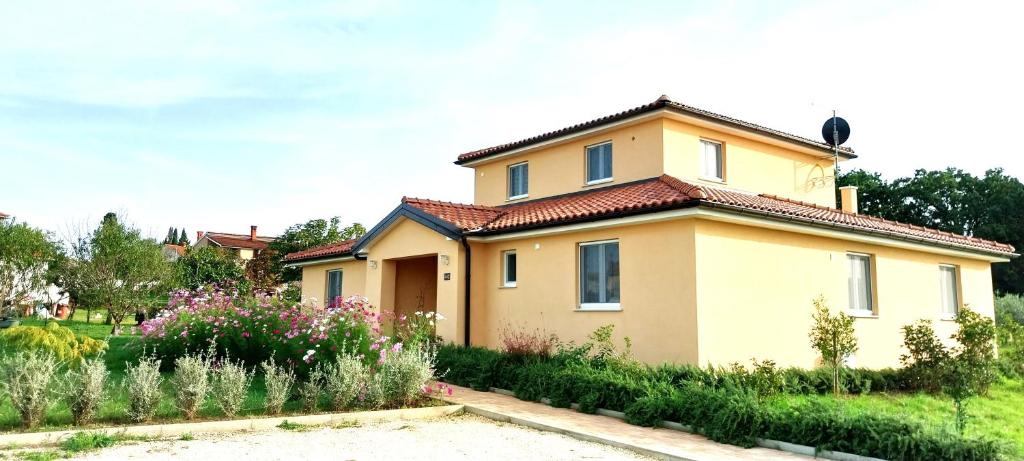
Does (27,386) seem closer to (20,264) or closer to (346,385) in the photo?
(346,385)

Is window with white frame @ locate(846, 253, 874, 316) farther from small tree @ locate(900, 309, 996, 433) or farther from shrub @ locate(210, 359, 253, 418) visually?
shrub @ locate(210, 359, 253, 418)

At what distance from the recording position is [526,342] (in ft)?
47.5

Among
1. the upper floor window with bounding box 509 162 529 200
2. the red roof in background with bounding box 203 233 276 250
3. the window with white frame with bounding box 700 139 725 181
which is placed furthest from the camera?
the red roof in background with bounding box 203 233 276 250

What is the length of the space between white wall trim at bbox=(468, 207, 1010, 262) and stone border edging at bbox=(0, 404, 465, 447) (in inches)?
185

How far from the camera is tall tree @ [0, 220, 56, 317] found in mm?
28641

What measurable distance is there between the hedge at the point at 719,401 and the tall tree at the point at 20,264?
923 inches

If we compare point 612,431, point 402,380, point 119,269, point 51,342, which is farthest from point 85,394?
point 119,269

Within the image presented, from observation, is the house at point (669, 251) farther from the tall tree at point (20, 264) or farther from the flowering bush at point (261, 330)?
the tall tree at point (20, 264)

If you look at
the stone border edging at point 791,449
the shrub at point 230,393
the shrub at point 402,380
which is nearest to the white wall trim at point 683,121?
the stone border edging at point 791,449

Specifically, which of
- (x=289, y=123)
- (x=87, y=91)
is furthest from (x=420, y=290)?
(x=87, y=91)

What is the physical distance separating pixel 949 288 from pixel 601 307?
1046cm

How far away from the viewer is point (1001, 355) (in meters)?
17.9

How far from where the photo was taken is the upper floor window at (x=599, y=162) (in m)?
18.2

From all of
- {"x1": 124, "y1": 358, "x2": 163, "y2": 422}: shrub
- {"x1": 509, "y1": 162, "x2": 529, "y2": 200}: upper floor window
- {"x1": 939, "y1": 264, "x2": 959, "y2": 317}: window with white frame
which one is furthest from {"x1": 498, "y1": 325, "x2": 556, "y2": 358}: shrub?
{"x1": 939, "y1": 264, "x2": 959, "y2": 317}: window with white frame
